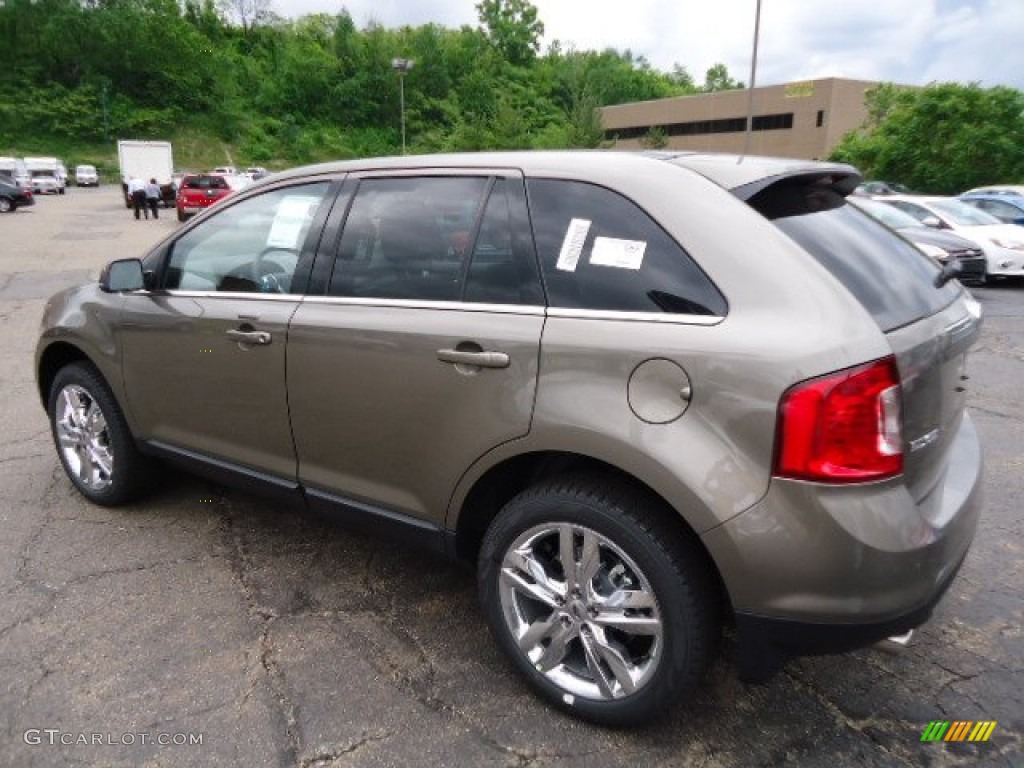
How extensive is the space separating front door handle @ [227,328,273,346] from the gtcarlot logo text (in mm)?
1387

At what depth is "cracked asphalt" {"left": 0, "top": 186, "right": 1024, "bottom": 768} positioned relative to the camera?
2.26 m

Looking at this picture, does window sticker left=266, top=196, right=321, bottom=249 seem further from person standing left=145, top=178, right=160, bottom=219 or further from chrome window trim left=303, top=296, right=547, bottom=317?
person standing left=145, top=178, right=160, bottom=219

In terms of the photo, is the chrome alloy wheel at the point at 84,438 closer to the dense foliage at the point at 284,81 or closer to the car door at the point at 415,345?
the car door at the point at 415,345

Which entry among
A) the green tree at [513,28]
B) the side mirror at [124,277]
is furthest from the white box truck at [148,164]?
the green tree at [513,28]

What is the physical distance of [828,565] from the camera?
6.19 feet

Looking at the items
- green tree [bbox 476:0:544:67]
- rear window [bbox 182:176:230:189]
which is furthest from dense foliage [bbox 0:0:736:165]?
rear window [bbox 182:176:230:189]

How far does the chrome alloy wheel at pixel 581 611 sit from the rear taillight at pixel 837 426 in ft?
1.82

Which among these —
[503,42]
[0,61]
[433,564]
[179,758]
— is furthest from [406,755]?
[503,42]

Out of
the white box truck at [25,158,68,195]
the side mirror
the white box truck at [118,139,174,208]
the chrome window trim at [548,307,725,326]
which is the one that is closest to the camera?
the chrome window trim at [548,307,725,326]

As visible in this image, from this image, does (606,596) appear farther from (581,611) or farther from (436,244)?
(436,244)

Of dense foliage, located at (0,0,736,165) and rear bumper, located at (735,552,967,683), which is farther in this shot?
dense foliage, located at (0,0,736,165)

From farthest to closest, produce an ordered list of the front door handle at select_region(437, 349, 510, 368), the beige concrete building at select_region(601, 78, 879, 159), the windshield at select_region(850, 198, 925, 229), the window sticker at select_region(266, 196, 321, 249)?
the beige concrete building at select_region(601, 78, 879, 159) → the windshield at select_region(850, 198, 925, 229) → the window sticker at select_region(266, 196, 321, 249) → the front door handle at select_region(437, 349, 510, 368)

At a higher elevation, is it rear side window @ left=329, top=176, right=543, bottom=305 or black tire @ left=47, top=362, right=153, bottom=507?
rear side window @ left=329, top=176, right=543, bottom=305

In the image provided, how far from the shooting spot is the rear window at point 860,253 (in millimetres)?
2104
